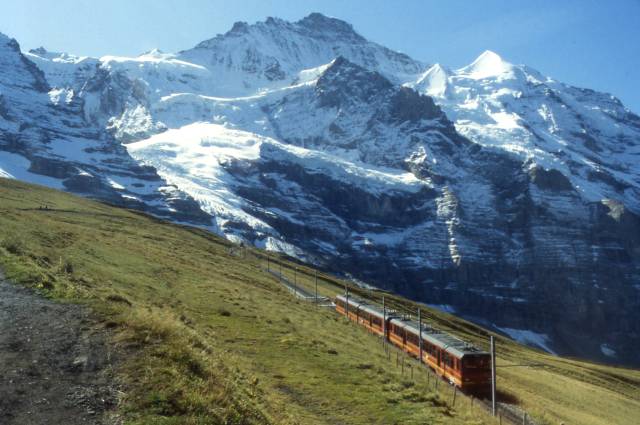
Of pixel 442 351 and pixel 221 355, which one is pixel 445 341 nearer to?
pixel 442 351

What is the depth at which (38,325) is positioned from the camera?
1700cm

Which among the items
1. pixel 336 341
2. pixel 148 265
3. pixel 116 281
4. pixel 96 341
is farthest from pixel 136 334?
pixel 148 265

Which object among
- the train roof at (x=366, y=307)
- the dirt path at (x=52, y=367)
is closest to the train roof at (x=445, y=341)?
the train roof at (x=366, y=307)

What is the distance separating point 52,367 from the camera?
47.3 feet

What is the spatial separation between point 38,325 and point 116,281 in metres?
15.9

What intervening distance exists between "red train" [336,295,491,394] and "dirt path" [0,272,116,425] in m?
27.2

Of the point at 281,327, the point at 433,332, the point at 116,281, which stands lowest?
the point at 433,332

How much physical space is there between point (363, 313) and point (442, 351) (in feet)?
71.8

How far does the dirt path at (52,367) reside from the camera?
12.4 m

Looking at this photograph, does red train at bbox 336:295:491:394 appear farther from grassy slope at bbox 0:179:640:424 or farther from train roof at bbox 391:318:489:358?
→ grassy slope at bbox 0:179:640:424

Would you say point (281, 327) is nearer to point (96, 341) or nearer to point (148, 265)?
point (148, 265)

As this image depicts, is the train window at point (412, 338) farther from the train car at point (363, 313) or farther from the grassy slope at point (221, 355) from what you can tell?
the grassy slope at point (221, 355)

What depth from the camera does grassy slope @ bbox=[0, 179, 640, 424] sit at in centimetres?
1430

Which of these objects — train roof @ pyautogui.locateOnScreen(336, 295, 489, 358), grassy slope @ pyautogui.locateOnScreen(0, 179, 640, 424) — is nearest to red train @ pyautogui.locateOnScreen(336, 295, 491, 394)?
train roof @ pyautogui.locateOnScreen(336, 295, 489, 358)
